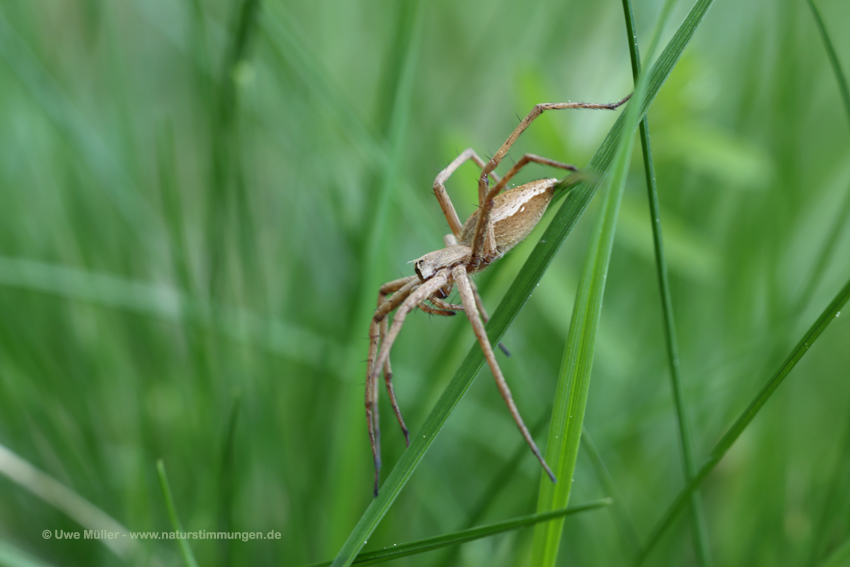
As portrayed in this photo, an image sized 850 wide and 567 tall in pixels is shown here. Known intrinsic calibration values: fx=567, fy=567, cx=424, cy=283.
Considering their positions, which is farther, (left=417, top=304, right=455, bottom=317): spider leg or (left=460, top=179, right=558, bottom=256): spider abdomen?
(left=417, top=304, right=455, bottom=317): spider leg

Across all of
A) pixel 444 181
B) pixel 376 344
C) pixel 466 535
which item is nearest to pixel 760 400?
pixel 466 535

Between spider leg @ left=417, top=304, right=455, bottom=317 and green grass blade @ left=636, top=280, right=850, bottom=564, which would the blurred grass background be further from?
green grass blade @ left=636, top=280, right=850, bottom=564

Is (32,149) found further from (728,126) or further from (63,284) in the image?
(728,126)

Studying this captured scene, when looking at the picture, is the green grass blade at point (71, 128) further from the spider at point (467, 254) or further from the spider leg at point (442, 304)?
the spider leg at point (442, 304)

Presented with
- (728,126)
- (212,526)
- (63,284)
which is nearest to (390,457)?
(212,526)

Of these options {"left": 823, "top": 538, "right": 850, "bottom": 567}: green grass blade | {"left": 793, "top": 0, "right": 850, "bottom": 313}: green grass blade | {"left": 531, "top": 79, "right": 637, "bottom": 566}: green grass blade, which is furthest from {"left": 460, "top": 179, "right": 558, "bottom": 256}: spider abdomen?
{"left": 823, "top": 538, "right": 850, "bottom": 567}: green grass blade
